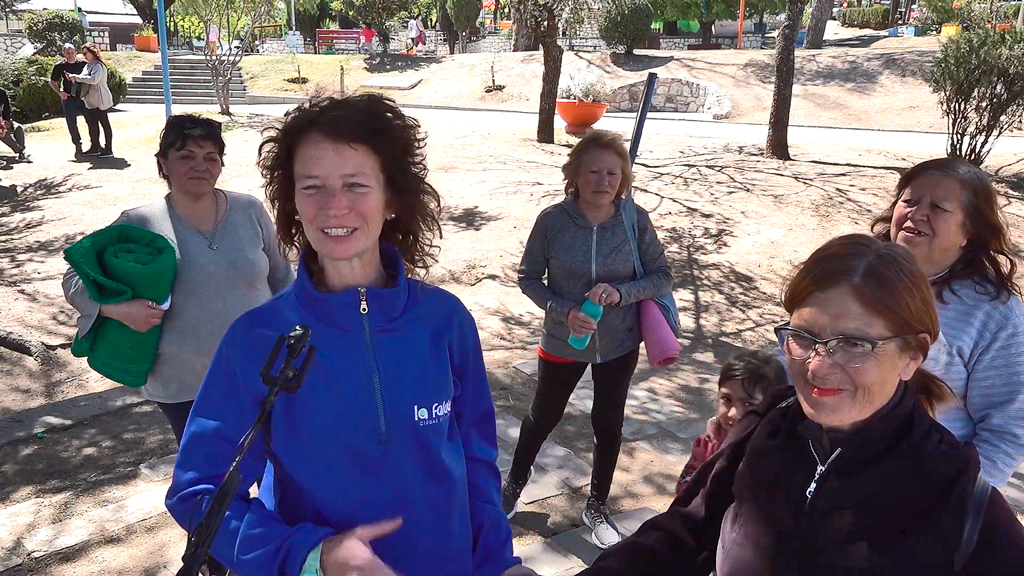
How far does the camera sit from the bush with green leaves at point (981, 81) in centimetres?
1067

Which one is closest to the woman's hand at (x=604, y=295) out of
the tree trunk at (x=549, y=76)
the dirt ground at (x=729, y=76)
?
the tree trunk at (x=549, y=76)

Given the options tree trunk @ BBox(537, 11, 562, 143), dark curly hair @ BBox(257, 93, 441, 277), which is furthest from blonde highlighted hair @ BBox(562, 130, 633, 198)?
tree trunk @ BBox(537, 11, 562, 143)

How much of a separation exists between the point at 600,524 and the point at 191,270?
206 cm

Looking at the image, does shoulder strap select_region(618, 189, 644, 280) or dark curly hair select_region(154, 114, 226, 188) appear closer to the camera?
dark curly hair select_region(154, 114, 226, 188)

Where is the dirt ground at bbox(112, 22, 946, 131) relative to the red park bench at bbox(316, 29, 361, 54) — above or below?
below

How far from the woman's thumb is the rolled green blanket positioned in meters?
1.65

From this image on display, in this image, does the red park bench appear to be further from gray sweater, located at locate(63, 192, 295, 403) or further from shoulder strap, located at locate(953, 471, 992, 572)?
shoulder strap, located at locate(953, 471, 992, 572)

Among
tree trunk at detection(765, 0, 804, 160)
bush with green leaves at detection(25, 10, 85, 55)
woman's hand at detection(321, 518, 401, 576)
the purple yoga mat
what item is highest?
bush with green leaves at detection(25, 10, 85, 55)

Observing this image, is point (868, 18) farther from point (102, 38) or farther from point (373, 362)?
point (373, 362)

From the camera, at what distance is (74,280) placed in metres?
2.88

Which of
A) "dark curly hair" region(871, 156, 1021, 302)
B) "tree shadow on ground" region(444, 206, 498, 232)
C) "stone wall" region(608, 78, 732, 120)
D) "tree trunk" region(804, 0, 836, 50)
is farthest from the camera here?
"tree trunk" region(804, 0, 836, 50)

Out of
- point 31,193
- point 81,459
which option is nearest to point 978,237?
point 81,459

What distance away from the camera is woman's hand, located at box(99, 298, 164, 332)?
273 centimetres

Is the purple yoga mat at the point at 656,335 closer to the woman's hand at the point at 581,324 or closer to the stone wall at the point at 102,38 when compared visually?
the woman's hand at the point at 581,324
